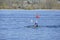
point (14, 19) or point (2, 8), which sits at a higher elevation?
point (2, 8)

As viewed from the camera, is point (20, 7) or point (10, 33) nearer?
point (10, 33)

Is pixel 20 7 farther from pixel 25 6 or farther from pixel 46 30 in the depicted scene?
pixel 46 30

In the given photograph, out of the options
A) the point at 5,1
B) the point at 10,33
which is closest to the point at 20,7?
the point at 5,1

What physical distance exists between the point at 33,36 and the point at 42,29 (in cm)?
13

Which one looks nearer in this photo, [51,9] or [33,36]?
[33,36]

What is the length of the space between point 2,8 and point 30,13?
11.0 inches

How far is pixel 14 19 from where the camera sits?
142 cm

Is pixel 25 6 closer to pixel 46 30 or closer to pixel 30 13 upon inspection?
pixel 30 13

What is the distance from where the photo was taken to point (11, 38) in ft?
4.10

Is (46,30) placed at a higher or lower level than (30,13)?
lower

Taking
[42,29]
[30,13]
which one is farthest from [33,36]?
[30,13]

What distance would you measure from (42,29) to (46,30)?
43mm

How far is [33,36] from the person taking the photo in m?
1.29

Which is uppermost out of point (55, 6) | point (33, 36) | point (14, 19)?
point (55, 6)
